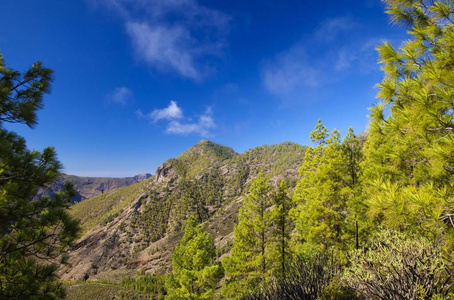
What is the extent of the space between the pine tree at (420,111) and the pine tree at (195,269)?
1458 cm

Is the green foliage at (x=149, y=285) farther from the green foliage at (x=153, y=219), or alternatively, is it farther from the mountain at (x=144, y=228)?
the green foliage at (x=153, y=219)

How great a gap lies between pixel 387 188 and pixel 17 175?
830cm

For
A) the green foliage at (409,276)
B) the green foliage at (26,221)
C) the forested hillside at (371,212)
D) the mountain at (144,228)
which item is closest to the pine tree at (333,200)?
the forested hillside at (371,212)

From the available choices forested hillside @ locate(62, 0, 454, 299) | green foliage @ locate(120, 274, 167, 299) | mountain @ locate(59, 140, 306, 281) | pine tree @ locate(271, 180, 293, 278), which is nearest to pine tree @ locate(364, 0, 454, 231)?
forested hillside @ locate(62, 0, 454, 299)

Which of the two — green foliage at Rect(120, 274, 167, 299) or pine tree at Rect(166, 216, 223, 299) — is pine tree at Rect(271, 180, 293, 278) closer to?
pine tree at Rect(166, 216, 223, 299)

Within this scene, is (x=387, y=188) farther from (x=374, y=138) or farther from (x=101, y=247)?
(x=101, y=247)

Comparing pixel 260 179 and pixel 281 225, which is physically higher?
pixel 260 179

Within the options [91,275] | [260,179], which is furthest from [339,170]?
[91,275]

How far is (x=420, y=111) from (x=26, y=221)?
9198 mm

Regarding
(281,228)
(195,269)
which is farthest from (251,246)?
(195,269)

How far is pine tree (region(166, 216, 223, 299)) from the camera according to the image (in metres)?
15.2

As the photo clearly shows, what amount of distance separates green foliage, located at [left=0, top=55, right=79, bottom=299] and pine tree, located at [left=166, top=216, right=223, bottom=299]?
12.1 m

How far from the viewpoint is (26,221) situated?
489 cm

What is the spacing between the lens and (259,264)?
45.0 ft
